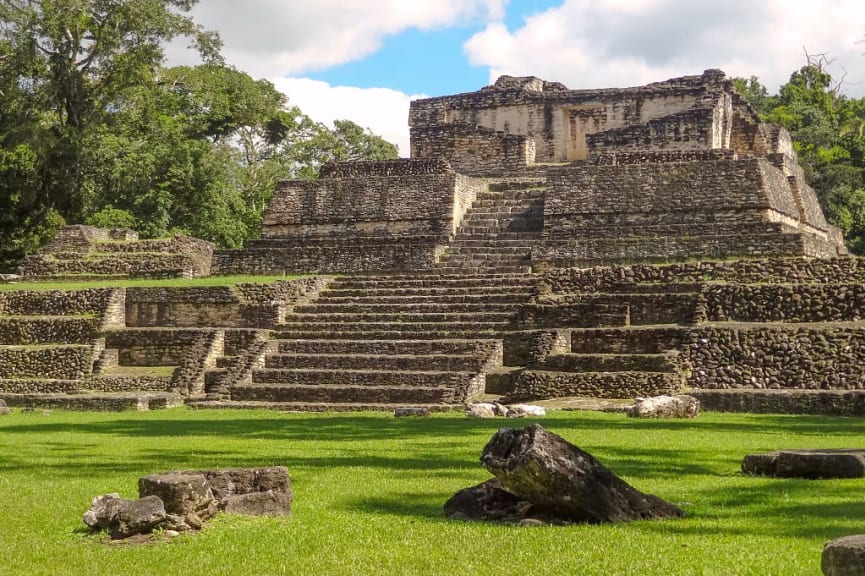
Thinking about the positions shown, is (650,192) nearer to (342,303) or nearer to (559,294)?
(559,294)

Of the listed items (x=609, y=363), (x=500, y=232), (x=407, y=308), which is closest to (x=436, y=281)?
(x=407, y=308)

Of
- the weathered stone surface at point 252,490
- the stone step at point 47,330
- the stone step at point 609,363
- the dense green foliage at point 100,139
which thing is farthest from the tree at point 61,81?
the weathered stone surface at point 252,490

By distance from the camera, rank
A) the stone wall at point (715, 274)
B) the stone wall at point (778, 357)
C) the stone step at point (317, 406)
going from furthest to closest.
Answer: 1. the stone wall at point (715, 274)
2. the stone step at point (317, 406)
3. the stone wall at point (778, 357)

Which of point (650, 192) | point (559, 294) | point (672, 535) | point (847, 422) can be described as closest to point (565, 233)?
point (650, 192)

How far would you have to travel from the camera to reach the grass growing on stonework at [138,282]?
23.0 meters

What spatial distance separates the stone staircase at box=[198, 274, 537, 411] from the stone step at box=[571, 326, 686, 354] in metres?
1.34

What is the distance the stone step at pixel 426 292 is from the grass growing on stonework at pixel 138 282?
1310 millimetres

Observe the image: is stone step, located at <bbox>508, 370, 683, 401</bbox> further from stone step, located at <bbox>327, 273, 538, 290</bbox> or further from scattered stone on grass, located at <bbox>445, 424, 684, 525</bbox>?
scattered stone on grass, located at <bbox>445, 424, 684, 525</bbox>

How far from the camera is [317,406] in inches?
668

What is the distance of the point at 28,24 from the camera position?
3198 cm

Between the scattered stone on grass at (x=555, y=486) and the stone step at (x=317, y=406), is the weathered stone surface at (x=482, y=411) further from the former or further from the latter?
the scattered stone on grass at (x=555, y=486)

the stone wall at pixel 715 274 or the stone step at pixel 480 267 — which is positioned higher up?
the stone step at pixel 480 267

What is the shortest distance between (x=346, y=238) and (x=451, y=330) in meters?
6.78

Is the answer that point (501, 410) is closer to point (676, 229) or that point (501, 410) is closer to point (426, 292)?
point (426, 292)
